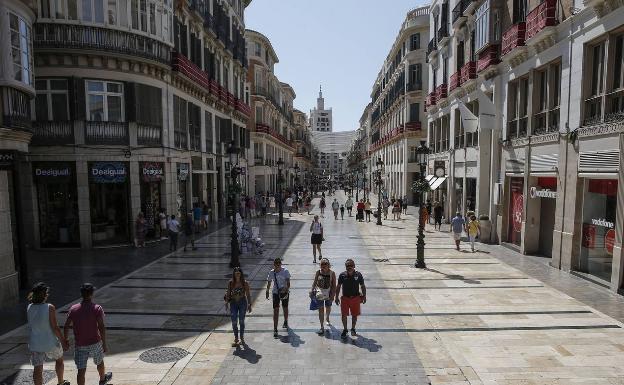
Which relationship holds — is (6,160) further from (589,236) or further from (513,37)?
(513,37)

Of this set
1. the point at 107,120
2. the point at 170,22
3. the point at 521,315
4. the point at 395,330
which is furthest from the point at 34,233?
the point at 521,315

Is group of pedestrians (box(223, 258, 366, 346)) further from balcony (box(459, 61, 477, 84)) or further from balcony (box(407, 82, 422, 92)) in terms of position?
balcony (box(407, 82, 422, 92))

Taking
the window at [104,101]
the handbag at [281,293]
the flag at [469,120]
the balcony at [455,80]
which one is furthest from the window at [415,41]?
the handbag at [281,293]

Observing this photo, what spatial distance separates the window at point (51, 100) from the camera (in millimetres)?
18156

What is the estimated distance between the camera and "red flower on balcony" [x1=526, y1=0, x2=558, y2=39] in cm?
1459

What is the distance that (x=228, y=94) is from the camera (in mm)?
32906

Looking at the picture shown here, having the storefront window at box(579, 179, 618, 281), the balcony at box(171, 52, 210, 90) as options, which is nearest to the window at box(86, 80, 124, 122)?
the balcony at box(171, 52, 210, 90)

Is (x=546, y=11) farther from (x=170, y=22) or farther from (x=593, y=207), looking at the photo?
(x=170, y=22)

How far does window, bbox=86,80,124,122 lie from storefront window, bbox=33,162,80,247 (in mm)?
3174

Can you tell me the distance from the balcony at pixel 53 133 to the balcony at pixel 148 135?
2.84m

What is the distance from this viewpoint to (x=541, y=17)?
1510 cm

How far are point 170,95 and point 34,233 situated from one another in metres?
9.35

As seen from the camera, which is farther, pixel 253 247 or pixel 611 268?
pixel 253 247

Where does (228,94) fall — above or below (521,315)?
above
